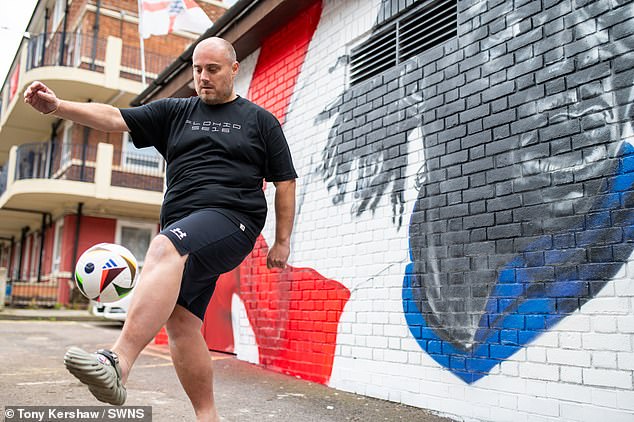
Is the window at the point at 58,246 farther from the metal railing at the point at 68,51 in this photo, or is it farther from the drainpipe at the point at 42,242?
the metal railing at the point at 68,51

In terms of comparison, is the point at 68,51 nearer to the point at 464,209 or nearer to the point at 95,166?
the point at 95,166

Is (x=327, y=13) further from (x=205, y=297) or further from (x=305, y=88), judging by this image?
(x=205, y=297)

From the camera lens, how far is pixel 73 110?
270cm

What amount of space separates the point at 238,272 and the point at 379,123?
3021mm

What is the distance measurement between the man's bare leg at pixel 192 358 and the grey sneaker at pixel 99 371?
0.65 m

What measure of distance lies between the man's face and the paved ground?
2.07m

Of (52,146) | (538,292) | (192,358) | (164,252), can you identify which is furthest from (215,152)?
(52,146)

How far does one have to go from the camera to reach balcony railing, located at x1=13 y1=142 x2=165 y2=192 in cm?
1872

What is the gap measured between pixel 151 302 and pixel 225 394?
254 cm

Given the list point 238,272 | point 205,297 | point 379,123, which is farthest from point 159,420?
point 238,272

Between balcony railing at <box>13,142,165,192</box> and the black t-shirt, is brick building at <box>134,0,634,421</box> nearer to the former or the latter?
the black t-shirt

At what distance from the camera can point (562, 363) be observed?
125 inches

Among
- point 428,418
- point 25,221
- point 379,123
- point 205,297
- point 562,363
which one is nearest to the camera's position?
point 205,297

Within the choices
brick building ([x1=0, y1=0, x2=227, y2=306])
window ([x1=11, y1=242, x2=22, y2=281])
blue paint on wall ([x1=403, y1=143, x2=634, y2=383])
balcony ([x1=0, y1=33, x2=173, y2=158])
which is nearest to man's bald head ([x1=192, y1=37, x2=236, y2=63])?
blue paint on wall ([x1=403, y1=143, x2=634, y2=383])
